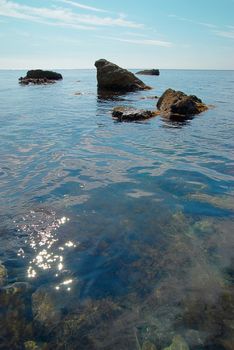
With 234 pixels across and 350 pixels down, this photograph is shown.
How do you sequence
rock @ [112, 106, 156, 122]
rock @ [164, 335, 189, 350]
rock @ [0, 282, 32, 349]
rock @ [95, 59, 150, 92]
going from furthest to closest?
1. rock @ [95, 59, 150, 92]
2. rock @ [112, 106, 156, 122]
3. rock @ [0, 282, 32, 349]
4. rock @ [164, 335, 189, 350]

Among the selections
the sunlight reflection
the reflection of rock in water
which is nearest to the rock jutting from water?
the sunlight reflection

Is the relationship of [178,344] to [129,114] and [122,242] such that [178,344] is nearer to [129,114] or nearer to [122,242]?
[122,242]

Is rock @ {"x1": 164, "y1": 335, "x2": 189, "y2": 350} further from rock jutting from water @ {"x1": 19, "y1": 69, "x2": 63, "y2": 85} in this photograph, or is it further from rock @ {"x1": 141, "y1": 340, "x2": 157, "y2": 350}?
rock jutting from water @ {"x1": 19, "y1": 69, "x2": 63, "y2": 85}

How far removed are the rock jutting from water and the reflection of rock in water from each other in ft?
218

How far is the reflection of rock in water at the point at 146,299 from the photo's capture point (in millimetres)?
5008

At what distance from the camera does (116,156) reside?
14305mm

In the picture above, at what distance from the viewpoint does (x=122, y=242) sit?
7.44 m

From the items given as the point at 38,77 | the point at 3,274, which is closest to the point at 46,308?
the point at 3,274

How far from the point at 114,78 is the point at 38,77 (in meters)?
32.9

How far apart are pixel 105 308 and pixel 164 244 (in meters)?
2.38

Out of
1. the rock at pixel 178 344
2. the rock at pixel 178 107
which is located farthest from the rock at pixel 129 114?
the rock at pixel 178 344

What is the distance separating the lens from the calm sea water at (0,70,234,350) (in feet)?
17.2

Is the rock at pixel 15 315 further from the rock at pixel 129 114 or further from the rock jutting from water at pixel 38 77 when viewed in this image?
the rock jutting from water at pixel 38 77

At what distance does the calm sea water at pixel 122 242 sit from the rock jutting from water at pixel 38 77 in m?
57.7
